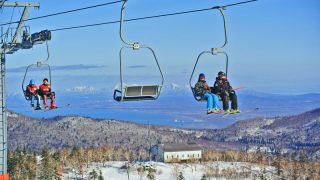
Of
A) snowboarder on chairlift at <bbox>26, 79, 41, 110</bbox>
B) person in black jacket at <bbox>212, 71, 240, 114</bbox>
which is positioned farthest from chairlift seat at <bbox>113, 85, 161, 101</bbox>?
snowboarder on chairlift at <bbox>26, 79, 41, 110</bbox>

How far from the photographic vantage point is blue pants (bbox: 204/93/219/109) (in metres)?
19.3

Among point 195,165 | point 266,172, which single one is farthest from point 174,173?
point 266,172

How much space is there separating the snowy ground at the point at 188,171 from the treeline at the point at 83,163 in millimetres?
1081

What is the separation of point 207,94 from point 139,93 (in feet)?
10.2

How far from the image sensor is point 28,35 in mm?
21797


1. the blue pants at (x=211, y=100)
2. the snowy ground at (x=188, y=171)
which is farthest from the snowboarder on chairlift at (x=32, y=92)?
the snowy ground at (x=188, y=171)

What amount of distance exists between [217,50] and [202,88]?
11.7 ft

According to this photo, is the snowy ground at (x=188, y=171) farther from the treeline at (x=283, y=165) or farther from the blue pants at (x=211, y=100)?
the blue pants at (x=211, y=100)

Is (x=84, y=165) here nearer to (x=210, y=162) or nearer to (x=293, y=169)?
(x=210, y=162)

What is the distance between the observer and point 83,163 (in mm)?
148750

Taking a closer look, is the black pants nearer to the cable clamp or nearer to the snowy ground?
the cable clamp

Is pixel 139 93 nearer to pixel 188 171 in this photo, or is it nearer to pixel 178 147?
pixel 188 171

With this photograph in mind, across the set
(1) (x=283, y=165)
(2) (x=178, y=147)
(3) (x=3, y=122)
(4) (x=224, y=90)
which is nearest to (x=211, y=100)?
(4) (x=224, y=90)

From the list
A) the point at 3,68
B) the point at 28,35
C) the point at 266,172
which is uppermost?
the point at 28,35
